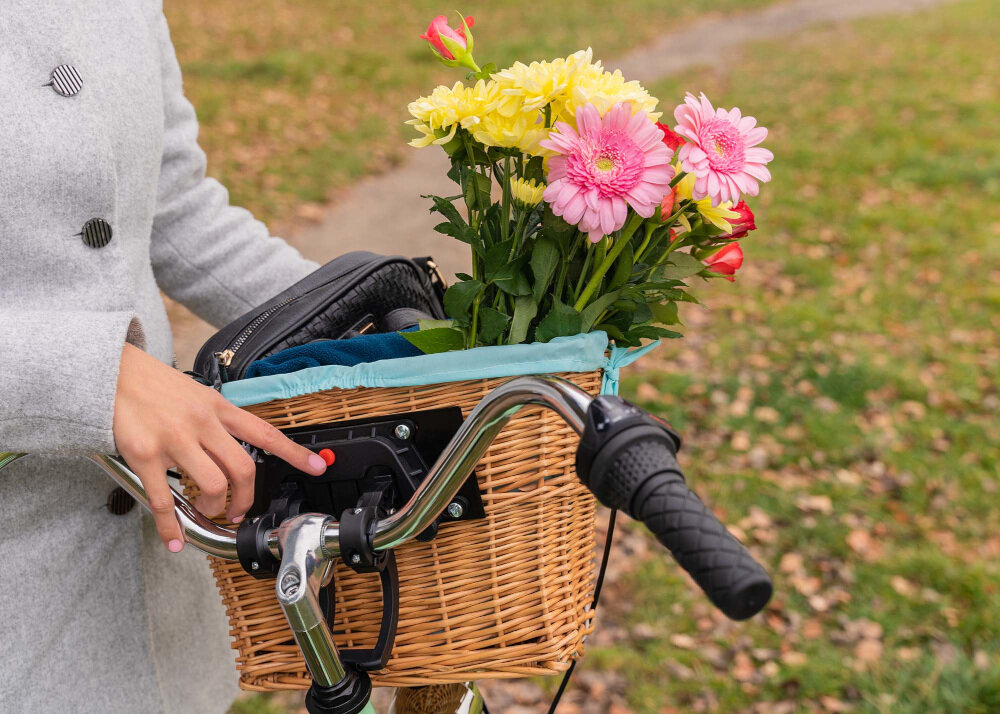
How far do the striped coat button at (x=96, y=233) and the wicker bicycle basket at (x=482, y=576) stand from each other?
0.33 metres

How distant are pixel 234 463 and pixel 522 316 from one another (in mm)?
372

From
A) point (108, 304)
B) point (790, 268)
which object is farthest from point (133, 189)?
point (790, 268)

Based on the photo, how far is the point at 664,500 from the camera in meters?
0.76

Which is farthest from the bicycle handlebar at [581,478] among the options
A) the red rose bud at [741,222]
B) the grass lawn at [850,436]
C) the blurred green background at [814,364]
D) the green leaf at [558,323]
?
the grass lawn at [850,436]

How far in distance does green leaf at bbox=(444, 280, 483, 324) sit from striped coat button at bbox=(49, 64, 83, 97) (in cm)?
57

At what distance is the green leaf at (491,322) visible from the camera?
101 centimetres

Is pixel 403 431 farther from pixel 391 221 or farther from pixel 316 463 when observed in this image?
pixel 391 221

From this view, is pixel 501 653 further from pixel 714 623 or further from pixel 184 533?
pixel 714 623

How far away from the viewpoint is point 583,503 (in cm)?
112

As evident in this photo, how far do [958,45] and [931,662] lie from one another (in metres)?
9.98

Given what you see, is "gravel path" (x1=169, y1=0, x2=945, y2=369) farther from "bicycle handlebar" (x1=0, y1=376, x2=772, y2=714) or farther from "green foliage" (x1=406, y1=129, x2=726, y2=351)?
"bicycle handlebar" (x1=0, y1=376, x2=772, y2=714)

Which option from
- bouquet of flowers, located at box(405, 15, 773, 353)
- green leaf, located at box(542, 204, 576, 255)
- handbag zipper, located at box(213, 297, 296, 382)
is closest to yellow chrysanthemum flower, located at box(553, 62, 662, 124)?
bouquet of flowers, located at box(405, 15, 773, 353)

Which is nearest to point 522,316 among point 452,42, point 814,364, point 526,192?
point 526,192

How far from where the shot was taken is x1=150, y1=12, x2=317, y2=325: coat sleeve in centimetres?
146
